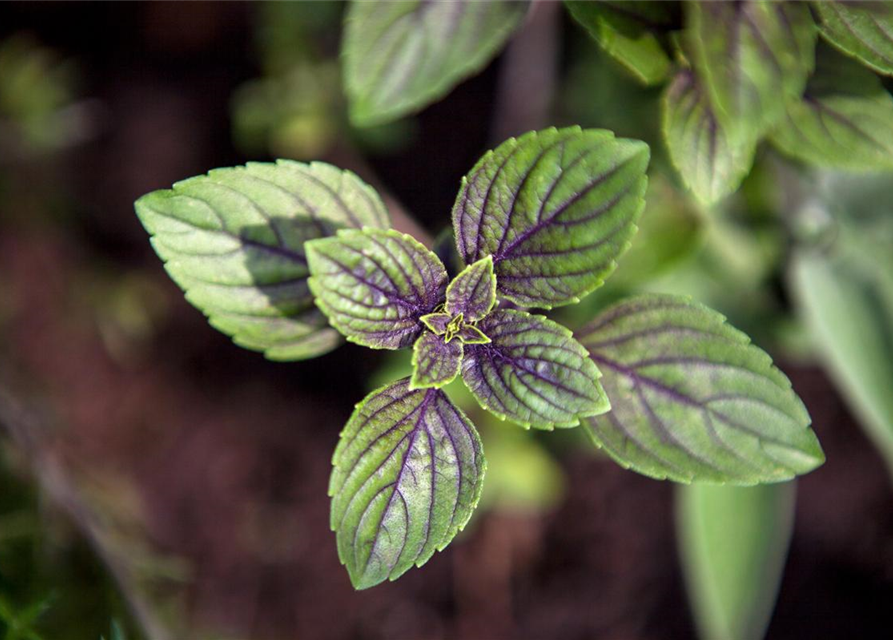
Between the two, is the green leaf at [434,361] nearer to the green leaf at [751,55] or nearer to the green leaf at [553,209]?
the green leaf at [553,209]

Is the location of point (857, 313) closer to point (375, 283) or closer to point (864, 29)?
Result: point (864, 29)

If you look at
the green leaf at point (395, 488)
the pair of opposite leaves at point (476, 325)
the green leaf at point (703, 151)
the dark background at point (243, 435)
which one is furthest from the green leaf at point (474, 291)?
the dark background at point (243, 435)

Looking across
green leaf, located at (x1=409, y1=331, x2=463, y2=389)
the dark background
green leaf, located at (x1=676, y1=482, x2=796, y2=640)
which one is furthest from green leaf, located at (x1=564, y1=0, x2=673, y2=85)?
the dark background

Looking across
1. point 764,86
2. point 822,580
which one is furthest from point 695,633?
point 764,86

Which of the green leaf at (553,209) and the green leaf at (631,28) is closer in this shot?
the green leaf at (553,209)

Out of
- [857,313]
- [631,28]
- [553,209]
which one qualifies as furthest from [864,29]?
[857,313]

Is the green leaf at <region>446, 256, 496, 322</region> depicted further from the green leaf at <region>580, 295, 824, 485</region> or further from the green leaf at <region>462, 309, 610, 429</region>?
the green leaf at <region>580, 295, 824, 485</region>
